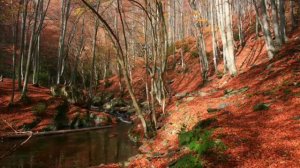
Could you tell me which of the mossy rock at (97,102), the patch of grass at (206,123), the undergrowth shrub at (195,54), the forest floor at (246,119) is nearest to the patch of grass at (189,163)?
the forest floor at (246,119)

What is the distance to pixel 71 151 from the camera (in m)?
13.6

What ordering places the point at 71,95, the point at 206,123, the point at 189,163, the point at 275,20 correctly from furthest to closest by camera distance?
the point at 71,95 < the point at 275,20 < the point at 206,123 < the point at 189,163

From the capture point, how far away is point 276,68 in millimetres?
15477

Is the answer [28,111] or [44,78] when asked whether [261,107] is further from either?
[44,78]

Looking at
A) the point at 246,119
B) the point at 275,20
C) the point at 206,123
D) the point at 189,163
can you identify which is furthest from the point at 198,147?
the point at 275,20

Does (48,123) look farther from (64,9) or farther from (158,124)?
(64,9)

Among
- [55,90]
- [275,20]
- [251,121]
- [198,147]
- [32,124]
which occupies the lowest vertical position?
[32,124]

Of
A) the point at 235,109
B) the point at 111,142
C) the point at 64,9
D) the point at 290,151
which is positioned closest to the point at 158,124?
the point at 111,142

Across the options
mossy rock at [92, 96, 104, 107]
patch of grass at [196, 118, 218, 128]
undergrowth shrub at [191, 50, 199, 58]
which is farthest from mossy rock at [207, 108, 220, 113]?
undergrowth shrub at [191, 50, 199, 58]

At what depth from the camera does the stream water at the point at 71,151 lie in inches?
454

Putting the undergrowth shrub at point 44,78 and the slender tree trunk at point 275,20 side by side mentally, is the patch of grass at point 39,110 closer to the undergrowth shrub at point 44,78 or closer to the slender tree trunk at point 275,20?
the slender tree trunk at point 275,20

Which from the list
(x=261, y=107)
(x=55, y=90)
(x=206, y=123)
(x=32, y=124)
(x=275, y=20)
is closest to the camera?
(x=261, y=107)

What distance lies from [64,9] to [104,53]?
845 inches

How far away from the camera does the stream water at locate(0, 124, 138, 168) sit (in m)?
11.5
